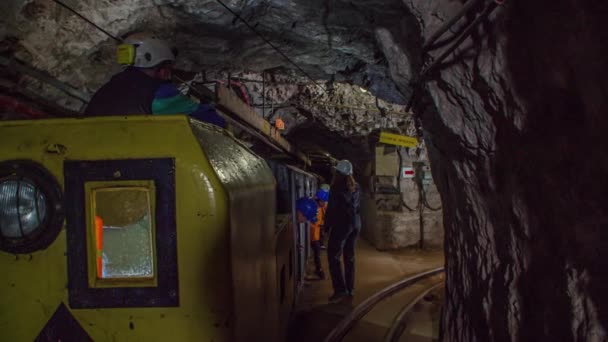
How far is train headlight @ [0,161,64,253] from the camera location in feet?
4.21

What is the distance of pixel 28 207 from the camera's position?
51.1 inches

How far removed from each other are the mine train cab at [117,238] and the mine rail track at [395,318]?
3241 millimetres

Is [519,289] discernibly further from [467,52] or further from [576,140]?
[467,52]

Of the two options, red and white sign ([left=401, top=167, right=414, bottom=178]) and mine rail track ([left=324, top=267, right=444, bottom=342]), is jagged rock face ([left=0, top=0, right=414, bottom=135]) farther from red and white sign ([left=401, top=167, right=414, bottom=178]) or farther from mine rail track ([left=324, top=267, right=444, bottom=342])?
red and white sign ([left=401, top=167, right=414, bottom=178])

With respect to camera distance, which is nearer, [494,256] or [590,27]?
[590,27]

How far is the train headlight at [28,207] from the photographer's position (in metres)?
1.28

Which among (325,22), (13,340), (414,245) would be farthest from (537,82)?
(414,245)

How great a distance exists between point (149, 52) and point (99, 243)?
1.76 m

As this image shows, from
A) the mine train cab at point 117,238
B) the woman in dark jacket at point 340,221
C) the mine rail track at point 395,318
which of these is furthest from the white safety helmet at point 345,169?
the mine train cab at point 117,238

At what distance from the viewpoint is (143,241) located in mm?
1327

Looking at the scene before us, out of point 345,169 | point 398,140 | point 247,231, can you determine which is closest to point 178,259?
point 247,231

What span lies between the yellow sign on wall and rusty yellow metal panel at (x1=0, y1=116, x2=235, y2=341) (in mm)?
8415

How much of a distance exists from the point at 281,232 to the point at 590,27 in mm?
2570

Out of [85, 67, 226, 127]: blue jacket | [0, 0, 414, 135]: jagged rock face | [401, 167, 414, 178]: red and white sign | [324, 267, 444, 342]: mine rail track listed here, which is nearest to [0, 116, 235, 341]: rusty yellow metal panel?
[85, 67, 226, 127]: blue jacket
